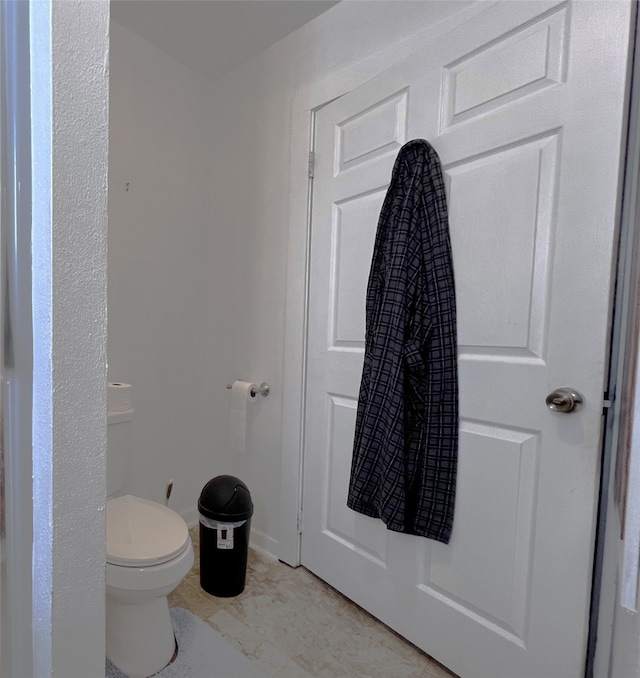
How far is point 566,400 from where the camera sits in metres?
0.95

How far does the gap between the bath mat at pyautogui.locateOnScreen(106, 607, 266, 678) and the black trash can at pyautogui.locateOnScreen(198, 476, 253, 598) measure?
0.52 feet

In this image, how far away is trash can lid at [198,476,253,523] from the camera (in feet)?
4.90

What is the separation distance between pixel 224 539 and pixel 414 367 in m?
0.96

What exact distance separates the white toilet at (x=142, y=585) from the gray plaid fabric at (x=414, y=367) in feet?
2.08

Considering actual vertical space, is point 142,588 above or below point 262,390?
below

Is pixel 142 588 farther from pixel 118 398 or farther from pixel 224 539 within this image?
pixel 118 398

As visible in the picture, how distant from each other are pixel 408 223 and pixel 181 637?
4.94ft

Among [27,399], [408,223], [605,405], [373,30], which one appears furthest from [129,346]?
[605,405]

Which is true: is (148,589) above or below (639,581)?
below

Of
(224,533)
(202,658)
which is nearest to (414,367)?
(224,533)

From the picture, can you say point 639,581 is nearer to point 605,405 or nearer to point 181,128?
point 605,405

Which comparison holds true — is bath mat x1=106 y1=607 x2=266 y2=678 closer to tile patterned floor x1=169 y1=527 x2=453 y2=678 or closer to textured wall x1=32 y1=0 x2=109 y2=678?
tile patterned floor x1=169 y1=527 x2=453 y2=678

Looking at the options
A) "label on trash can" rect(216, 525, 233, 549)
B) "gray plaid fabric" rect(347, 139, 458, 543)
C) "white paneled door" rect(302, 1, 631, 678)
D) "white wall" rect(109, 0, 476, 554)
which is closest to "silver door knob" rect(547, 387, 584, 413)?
"white paneled door" rect(302, 1, 631, 678)

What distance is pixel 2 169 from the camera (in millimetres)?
419
